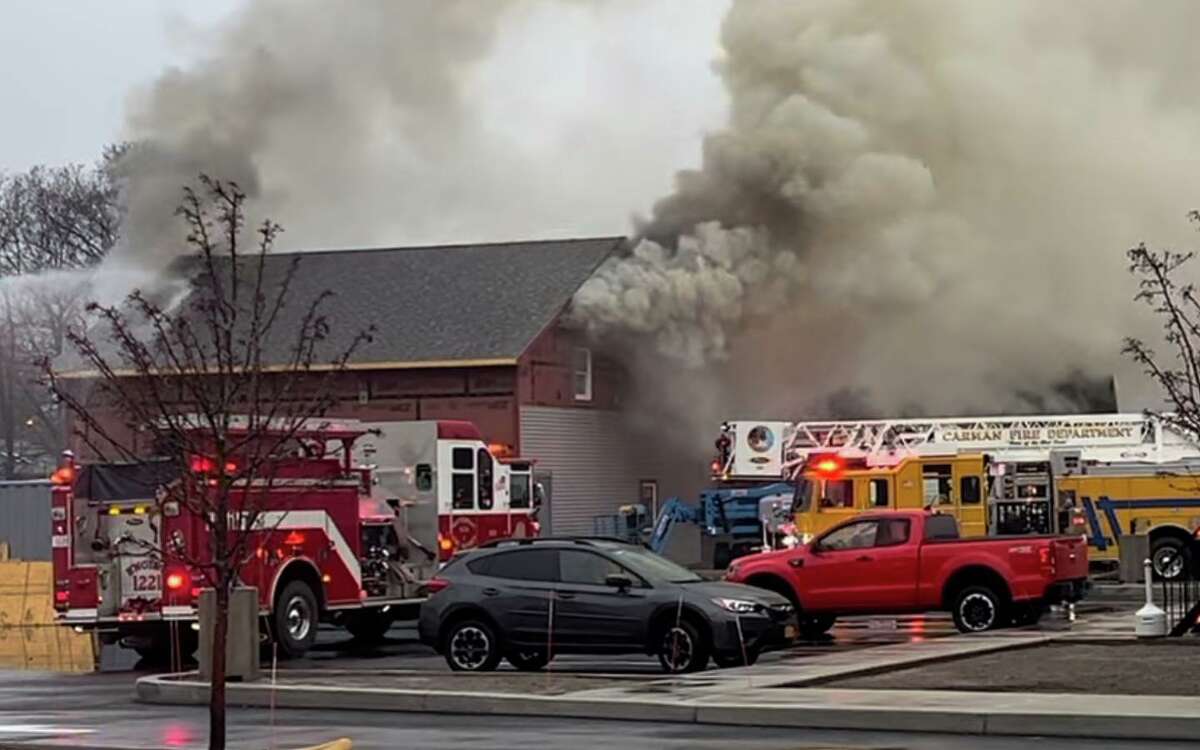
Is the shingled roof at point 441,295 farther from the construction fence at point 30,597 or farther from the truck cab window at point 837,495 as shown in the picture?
the truck cab window at point 837,495

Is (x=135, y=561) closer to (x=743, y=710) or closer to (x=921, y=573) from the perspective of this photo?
(x=921, y=573)

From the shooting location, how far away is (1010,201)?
143 ft

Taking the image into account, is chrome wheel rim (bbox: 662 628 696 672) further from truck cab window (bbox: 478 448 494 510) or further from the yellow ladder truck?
the yellow ladder truck

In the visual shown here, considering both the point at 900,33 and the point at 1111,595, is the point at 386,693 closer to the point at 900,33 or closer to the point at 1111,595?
the point at 1111,595

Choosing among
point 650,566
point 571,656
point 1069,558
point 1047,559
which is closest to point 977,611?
point 1047,559

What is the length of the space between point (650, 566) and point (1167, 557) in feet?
48.9

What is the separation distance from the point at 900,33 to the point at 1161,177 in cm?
627

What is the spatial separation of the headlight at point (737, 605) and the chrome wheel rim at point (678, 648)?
1.52 ft

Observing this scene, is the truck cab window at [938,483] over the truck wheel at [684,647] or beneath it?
over

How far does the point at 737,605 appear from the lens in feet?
68.6

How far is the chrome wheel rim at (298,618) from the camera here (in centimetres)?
2546

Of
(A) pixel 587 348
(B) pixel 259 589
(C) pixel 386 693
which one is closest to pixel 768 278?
(A) pixel 587 348

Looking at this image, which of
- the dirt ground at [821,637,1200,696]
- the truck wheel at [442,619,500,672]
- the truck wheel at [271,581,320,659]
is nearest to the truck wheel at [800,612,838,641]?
the dirt ground at [821,637,1200,696]

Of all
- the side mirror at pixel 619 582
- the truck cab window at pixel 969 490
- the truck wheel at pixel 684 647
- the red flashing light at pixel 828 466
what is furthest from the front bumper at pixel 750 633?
the truck cab window at pixel 969 490
